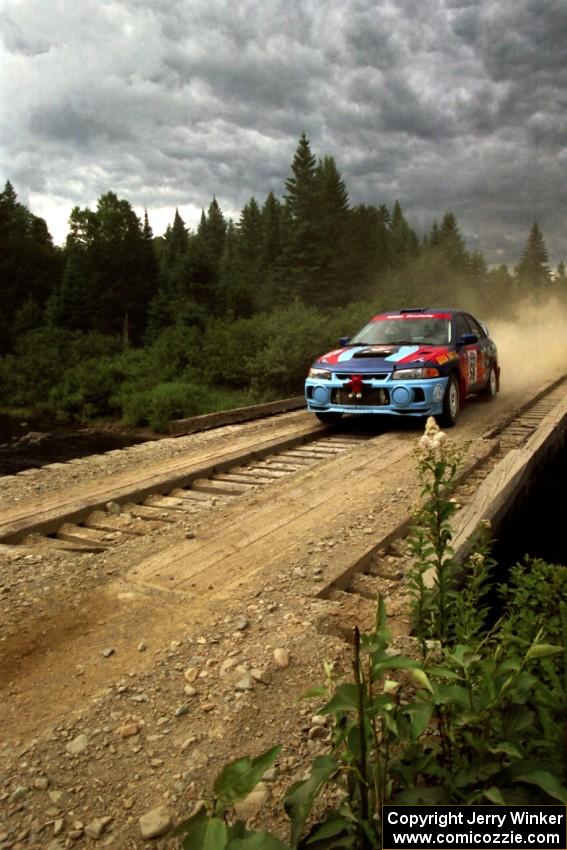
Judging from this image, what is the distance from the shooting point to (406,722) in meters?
1.74

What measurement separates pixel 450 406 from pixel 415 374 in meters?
0.90

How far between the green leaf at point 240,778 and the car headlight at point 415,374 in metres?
7.22

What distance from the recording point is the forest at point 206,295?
20.7m

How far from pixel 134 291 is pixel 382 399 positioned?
146 feet

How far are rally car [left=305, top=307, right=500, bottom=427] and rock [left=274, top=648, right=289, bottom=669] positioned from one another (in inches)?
228

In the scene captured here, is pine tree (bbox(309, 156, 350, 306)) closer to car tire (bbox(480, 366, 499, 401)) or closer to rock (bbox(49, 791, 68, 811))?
car tire (bbox(480, 366, 499, 401))

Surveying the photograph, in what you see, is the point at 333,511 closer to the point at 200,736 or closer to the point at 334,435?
the point at 200,736

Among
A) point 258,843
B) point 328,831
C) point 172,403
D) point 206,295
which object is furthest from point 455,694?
point 206,295

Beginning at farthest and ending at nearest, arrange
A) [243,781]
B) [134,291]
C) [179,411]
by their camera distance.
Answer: [134,291] → [179,411] → [243,781]

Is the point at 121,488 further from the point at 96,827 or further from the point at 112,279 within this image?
the point at 112,279

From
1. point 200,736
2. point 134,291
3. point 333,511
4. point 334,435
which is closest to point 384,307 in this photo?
point 334,435

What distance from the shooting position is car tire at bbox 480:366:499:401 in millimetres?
11555

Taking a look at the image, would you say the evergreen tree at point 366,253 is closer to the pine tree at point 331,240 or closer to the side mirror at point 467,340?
the pine tree at point 331,240

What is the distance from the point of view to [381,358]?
8.61m
